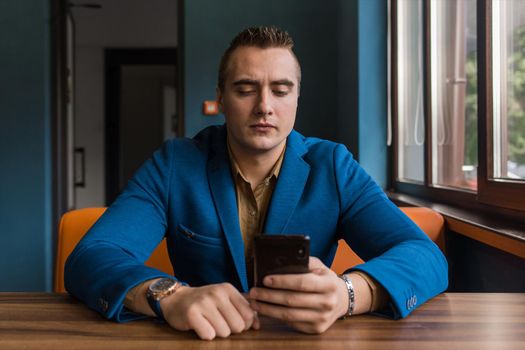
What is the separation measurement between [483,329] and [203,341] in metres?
0.43

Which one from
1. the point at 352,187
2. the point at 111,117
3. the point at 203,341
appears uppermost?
the point at 111,117

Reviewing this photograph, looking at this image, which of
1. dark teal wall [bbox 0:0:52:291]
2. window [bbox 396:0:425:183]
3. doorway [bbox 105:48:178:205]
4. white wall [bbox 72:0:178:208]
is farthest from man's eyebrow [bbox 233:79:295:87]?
doorway [bbox 105:48:178:205]

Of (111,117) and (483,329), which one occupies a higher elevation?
(111,117)

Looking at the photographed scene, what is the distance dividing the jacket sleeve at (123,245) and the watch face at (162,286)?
0.08 feet

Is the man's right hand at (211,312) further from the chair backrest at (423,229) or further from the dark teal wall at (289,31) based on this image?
the dark teal wall at (289,31)

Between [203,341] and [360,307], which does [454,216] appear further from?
[203,341]

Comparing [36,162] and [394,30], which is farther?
[36,162]

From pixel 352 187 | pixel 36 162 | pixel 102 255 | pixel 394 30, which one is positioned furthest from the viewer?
pixel 36 162

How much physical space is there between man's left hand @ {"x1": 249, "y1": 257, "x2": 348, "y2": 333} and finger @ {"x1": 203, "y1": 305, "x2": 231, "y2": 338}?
0.06 m

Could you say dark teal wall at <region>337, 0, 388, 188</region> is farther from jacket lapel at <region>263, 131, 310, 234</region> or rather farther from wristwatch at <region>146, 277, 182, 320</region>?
wristwatch at <region>146, 277, 182, 320</region>

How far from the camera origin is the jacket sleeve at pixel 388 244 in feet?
3.09

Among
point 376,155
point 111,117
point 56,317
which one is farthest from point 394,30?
point 111,117

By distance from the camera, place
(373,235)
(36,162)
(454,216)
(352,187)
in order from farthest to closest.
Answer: (36,162) → (454,216) → (352,187) → (373,235)

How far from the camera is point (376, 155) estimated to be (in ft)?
10.0
